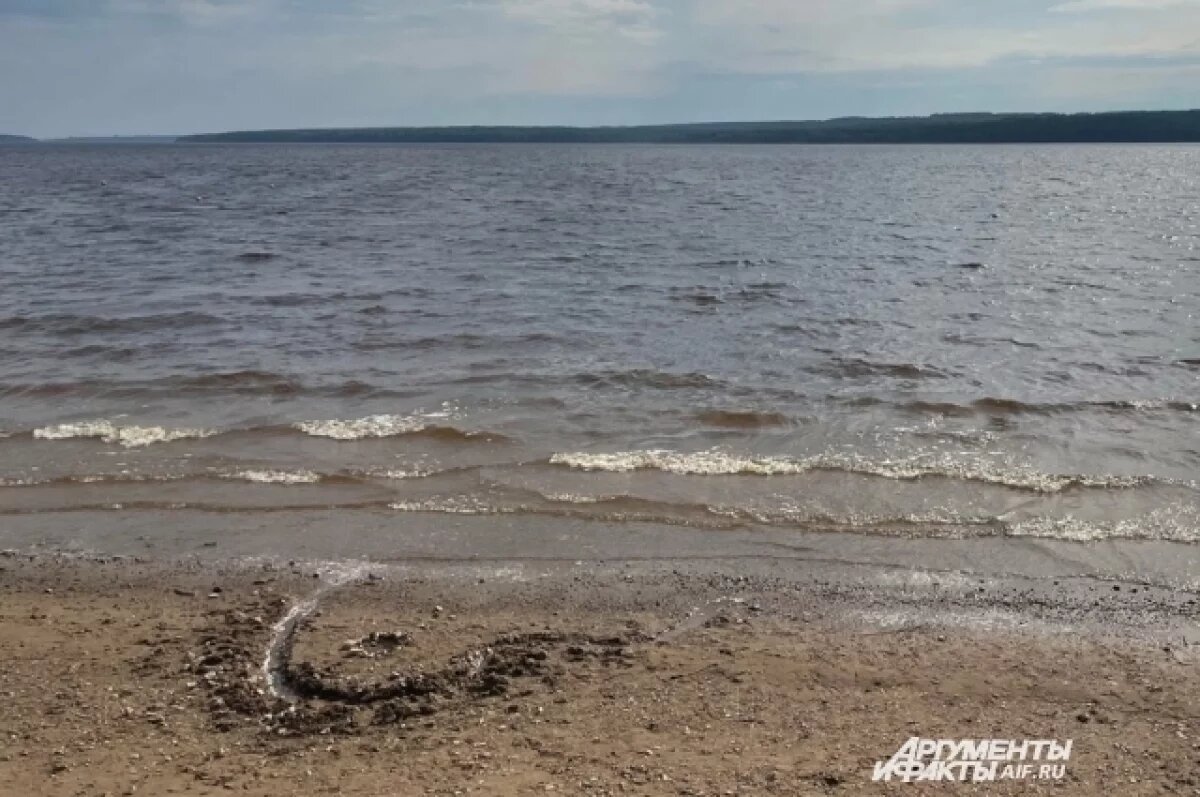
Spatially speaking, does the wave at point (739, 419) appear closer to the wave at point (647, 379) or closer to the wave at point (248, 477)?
the wave at point (647, 379)

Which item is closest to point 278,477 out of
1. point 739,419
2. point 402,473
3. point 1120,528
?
point 402,473

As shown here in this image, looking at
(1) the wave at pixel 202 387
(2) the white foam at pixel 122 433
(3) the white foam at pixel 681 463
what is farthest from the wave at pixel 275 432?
(1) the wave at pixel 202 387

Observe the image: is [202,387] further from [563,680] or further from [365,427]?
[563,680]

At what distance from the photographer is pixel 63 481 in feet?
28.3

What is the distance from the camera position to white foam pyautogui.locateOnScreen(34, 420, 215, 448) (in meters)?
9.75

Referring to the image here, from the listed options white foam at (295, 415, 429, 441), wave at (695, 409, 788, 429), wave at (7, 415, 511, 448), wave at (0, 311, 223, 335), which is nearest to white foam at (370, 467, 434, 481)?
wave at (7, 415, 511, 448)

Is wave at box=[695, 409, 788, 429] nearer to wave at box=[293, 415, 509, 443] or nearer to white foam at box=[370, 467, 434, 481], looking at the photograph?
wave at box=[293, 415, 509, 443]

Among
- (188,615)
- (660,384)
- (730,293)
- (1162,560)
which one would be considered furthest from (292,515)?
(730,293)

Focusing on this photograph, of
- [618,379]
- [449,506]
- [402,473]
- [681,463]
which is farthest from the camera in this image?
[618,379]

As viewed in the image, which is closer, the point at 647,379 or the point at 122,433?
the point at 122,433

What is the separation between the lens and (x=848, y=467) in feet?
29.3

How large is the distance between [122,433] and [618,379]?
5579 millimetres

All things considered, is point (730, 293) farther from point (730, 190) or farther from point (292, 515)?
point (730, 190)

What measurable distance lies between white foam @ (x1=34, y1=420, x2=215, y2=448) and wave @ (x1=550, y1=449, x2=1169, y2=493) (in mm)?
3902
